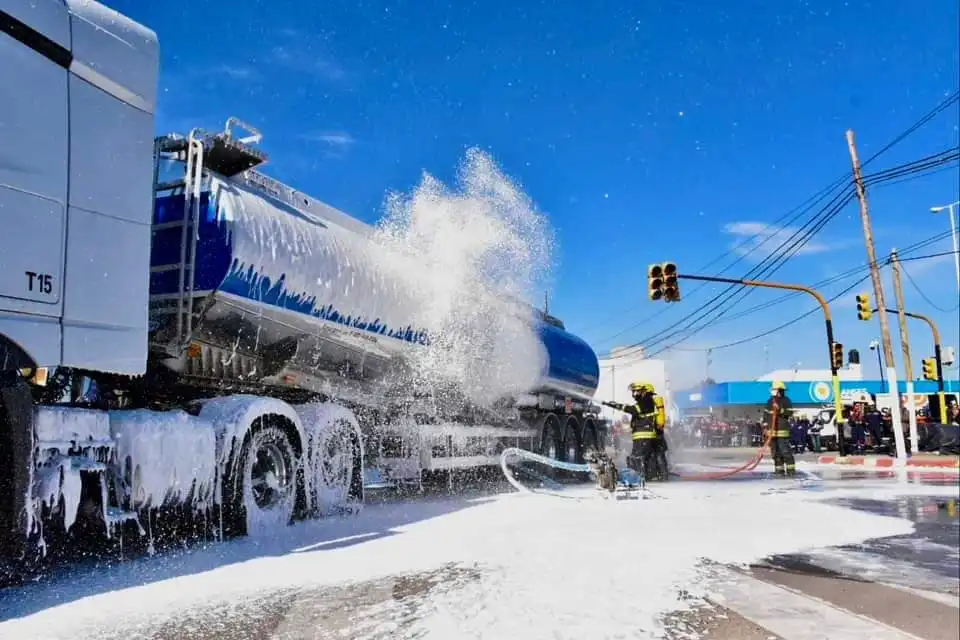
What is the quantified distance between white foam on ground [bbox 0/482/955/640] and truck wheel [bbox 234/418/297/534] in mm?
189

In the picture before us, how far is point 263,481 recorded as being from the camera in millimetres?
7168

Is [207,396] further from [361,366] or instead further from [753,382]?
[753,382]

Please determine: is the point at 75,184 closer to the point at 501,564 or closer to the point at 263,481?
the point at 263,481

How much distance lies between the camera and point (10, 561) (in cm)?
459

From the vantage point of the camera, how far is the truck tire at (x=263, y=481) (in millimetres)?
6656

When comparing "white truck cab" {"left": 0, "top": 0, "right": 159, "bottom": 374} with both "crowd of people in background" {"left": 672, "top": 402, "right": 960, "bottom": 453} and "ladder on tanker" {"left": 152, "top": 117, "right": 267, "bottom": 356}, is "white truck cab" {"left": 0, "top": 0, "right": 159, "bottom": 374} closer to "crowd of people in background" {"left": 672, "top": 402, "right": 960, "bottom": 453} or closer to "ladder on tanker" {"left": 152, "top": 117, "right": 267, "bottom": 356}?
"ladder on tanker" {"left": 152, "top": 117, "right": 267, "bottom": 356}

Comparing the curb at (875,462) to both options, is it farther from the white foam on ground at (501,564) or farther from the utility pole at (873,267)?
the white foam on ground at (501,564)

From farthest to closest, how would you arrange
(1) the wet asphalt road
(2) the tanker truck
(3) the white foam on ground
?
1. (2) the tanker truck
2. (3) the white foam on ground
3. (1) the wet asphalt road

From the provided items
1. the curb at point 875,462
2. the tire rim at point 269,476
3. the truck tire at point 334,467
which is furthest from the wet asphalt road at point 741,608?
the curb at point 875,462

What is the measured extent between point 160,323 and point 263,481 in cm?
170

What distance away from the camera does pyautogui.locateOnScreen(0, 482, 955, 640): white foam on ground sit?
421cm

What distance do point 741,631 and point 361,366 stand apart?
6263mm

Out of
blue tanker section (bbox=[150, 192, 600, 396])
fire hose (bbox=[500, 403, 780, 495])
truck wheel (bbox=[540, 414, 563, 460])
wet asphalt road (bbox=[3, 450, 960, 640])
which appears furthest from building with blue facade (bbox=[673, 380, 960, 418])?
wet asphalt road (bbox=[3, 450, 960, 640])

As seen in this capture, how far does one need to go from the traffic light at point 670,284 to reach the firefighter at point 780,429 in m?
4.77
